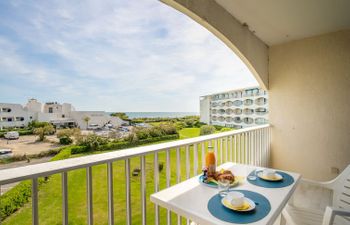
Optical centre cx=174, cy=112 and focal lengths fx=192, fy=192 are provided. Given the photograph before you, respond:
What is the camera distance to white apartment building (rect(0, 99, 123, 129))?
1215 mm

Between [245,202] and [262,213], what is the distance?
0.10 metres

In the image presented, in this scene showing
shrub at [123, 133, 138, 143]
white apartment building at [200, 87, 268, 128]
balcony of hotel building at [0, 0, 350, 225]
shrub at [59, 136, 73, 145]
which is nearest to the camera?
shrub at [59, 136, 73, 145]

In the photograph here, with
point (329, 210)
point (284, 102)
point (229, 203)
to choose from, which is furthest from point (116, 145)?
point (284, 102)

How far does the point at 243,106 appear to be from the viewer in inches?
166

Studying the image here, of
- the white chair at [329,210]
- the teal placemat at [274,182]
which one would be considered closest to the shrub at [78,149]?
the teal placemat at [274,182]

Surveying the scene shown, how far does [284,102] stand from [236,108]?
953mm

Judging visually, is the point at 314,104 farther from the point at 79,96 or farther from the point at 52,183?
the point at 52,183

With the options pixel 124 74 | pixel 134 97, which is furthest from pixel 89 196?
pixel 124 74

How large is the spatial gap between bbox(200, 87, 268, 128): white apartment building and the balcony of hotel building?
1.4 inches

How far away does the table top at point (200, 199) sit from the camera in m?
1.00

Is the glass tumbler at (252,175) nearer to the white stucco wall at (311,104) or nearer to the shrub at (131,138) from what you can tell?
the shrub at (131,138)

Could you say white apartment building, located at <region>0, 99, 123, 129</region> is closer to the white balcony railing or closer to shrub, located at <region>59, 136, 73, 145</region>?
shrub, located at <region>59, 136, 73, 145</region>

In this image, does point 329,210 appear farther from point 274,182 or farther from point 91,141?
point 91,141

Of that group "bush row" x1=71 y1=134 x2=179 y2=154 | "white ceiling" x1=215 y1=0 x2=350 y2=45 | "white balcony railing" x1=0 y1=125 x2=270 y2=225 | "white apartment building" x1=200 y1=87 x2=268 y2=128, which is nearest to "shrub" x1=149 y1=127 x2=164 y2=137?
"bush row" x1=71 y1=134 x2=179 y2=154
